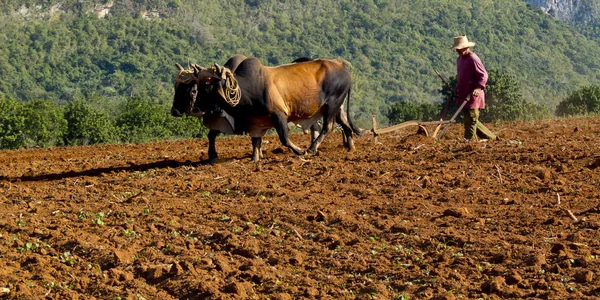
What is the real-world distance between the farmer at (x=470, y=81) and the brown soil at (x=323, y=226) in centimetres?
65

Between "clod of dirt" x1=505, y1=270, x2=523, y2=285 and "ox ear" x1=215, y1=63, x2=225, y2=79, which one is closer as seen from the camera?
"clod of dirt" x1=505, y1=270, x2=523, y2=285

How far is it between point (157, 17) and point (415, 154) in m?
72.1

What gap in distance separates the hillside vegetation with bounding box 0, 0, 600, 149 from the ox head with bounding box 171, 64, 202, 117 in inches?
1947

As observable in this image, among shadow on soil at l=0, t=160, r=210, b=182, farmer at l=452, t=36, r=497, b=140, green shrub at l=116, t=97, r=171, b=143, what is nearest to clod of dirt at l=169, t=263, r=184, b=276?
shadow on soil at l=0, t=160, r=210, b=182

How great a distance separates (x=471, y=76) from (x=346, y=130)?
215 centimetres

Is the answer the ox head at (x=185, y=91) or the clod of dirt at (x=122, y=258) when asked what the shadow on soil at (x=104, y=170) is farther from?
the clod of dirt at (x=122, y=258)

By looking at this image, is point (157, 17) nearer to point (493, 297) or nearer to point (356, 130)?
point (356, 130)

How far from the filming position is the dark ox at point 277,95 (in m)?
13.5

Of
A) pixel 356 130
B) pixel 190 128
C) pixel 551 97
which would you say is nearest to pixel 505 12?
pixel 551 97

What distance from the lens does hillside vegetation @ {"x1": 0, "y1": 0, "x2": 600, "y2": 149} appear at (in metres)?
70.0

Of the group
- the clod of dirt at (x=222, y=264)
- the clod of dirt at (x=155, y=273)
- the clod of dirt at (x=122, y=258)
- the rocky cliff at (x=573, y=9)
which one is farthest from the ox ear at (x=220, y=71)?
the rocky cliff at (x=573, y=9)

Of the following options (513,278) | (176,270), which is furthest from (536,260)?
(176,270)

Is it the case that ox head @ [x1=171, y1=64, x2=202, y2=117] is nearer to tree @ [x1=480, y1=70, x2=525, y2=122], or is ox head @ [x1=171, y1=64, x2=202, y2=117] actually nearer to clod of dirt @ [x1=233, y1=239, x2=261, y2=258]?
clod of dirt @ [x1=233, y1=239, x2=261, y2=258]

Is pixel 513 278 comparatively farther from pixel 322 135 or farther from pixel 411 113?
pixel 411 113
